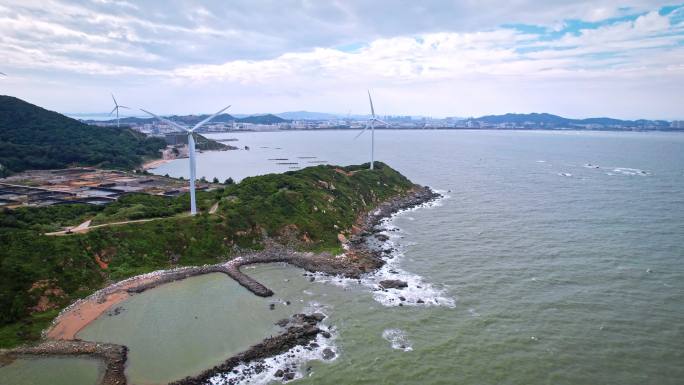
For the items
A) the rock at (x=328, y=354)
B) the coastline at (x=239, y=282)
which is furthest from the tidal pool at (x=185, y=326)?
the rock at (x=328, y=354)

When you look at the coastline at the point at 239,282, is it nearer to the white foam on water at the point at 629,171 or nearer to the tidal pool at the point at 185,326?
the tidal pool at the point at 185,326

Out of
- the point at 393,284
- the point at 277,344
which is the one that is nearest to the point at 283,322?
the point at 277,344

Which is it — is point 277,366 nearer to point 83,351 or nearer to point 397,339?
point 397,339

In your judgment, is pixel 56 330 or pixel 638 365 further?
pixel 56 330

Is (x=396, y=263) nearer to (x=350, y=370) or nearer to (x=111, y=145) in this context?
(x=350, y=370)

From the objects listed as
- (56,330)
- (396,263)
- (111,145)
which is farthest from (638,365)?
(111,145)
